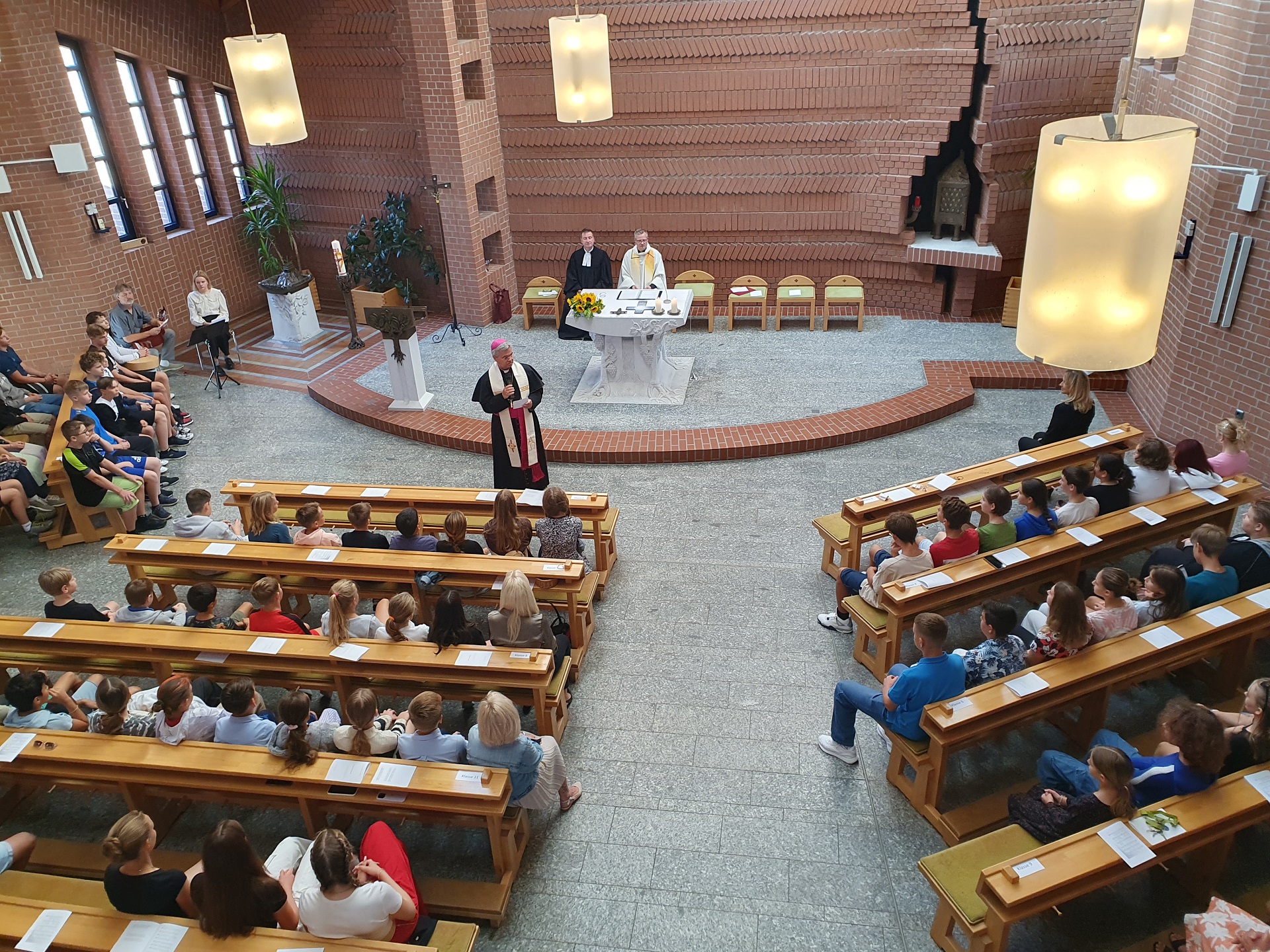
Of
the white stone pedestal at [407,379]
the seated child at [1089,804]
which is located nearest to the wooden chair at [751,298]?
the white stone pedestal at [407,379]

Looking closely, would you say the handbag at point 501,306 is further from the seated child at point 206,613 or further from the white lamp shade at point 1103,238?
the white lamp shade at point 1103,238

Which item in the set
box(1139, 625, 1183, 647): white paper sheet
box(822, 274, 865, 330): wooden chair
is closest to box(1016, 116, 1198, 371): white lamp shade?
box(1139, 625, 1183, 647): white paper sheet

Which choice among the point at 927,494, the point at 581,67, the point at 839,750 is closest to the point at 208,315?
the point at 581,67

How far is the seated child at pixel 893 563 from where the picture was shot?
20.2ft

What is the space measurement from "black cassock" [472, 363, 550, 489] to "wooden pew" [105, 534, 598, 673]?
5.38 feet

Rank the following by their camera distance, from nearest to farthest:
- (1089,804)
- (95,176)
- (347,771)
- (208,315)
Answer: (1089,804) < (347,771) < (95,176) < (208,315)

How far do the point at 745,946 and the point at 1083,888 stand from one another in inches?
62.5

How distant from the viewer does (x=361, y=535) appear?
268 inches

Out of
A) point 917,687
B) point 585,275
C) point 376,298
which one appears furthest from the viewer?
point 376,298

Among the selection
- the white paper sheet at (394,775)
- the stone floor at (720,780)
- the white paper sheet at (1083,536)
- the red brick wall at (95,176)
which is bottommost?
the stone floor at (720,780)

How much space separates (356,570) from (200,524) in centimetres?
154

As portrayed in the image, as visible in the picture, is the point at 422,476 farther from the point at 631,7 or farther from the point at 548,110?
the point at 631,7

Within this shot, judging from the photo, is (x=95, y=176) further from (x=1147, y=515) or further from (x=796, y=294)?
(x=1147, y=515)

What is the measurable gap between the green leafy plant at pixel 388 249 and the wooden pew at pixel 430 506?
5718 mm
